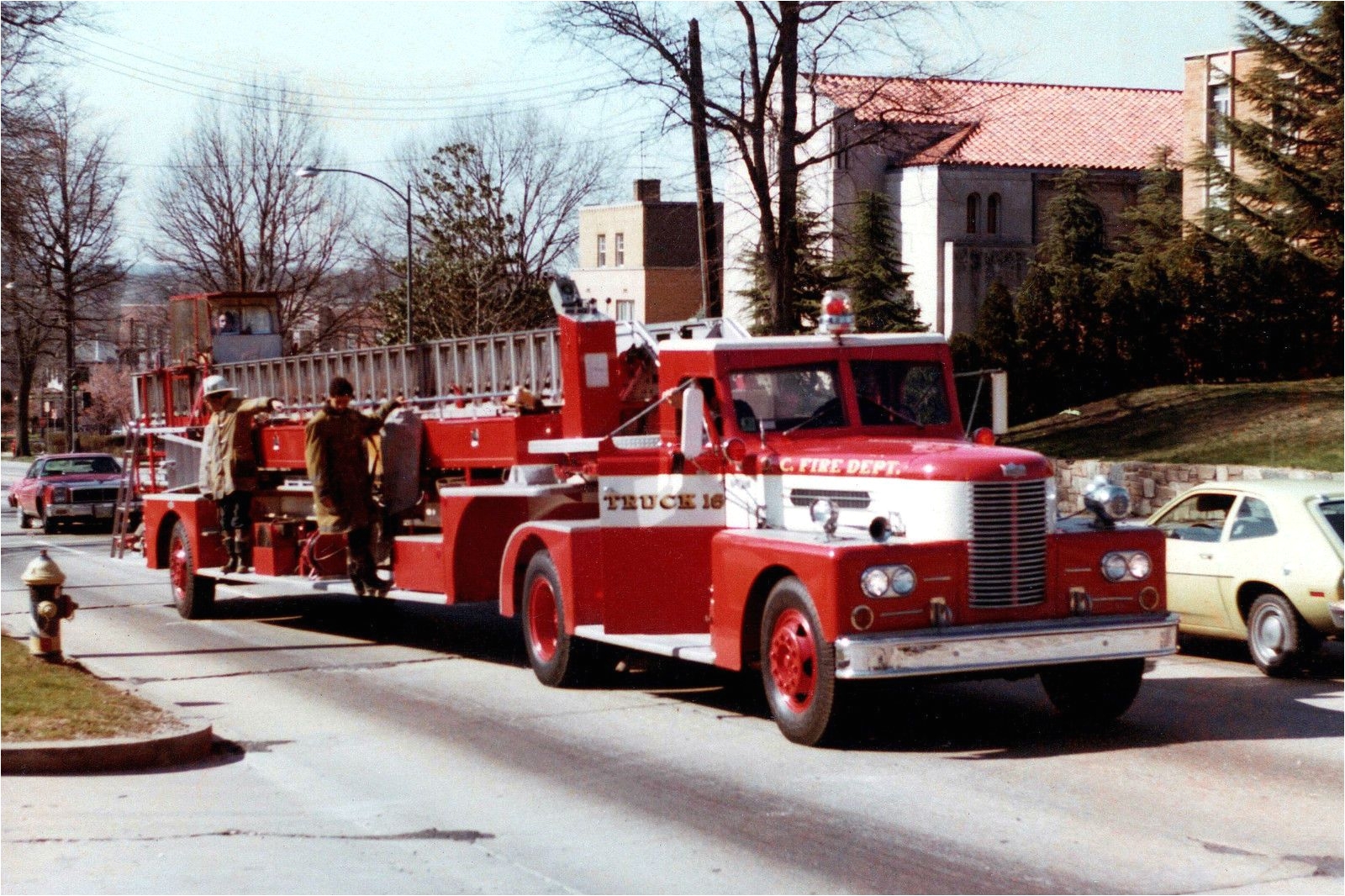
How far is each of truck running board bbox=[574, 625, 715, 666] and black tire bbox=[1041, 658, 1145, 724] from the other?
2.18 m

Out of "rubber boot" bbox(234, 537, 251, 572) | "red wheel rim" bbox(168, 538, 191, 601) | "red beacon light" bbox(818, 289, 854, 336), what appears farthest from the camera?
"red wheel rim" bbox(168, 538, 191, 601)

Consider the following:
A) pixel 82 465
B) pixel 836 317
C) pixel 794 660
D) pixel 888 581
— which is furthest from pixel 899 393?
pixel 82 465

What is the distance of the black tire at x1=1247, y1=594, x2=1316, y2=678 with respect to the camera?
1234cm

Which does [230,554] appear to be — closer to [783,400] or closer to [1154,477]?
[783,400]

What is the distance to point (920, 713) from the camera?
11.1 meters

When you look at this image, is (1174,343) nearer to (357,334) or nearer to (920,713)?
(920,713)

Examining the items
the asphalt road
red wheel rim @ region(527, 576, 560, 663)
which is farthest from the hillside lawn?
red wheel rim @ region(527, 576, 560, 663)

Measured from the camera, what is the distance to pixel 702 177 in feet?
89.2

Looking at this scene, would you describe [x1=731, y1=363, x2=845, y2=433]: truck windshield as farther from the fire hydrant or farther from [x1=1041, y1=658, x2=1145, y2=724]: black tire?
the fire hydrant

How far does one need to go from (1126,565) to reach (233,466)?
9.92 meters

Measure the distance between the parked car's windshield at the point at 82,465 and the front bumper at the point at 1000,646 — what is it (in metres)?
29.4

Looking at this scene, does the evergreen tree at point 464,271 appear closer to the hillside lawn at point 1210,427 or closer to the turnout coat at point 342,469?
the hillside lawn at point 1210,427

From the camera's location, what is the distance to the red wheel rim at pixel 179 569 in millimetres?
17469

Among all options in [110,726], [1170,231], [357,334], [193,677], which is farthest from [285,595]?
[357,334]
